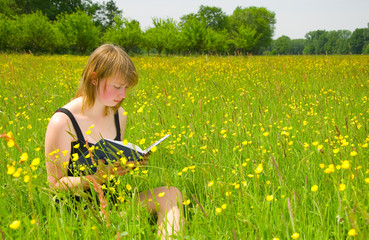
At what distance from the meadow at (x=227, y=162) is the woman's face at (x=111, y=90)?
0.45 metres

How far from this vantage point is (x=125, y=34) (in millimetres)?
32500

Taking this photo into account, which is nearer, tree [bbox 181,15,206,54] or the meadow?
the meadow

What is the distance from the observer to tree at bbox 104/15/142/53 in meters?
32.4

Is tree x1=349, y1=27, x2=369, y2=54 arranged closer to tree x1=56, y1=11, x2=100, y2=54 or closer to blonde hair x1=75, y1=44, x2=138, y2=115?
tree x1=56, y1=11, x2=100, y2=54

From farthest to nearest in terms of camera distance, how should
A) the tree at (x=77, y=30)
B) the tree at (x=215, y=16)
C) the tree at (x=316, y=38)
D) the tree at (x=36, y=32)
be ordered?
the tree at (x=316, y=38) < the tree at (x=215, y=16) < the tree at (x=77, y=30) < the tree at (x=36, y=32)

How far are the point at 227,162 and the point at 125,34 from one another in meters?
32.5

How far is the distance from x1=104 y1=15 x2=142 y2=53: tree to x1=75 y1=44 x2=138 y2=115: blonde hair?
3166 cm

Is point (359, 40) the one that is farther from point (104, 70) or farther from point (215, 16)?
point (104, 70)

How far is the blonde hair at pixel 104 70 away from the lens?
1.99 meters

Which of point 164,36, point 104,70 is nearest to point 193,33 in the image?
point 164,36

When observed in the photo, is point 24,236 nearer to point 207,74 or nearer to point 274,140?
point 274,140

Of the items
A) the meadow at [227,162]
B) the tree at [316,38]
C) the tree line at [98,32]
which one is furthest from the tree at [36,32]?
the tree at [316,38]

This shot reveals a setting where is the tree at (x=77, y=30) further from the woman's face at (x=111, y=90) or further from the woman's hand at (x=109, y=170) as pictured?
the woman's hand at (x=109, y=170)

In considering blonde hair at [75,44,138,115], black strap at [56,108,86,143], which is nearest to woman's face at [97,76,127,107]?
blonde hair at [75,44,138,115]
